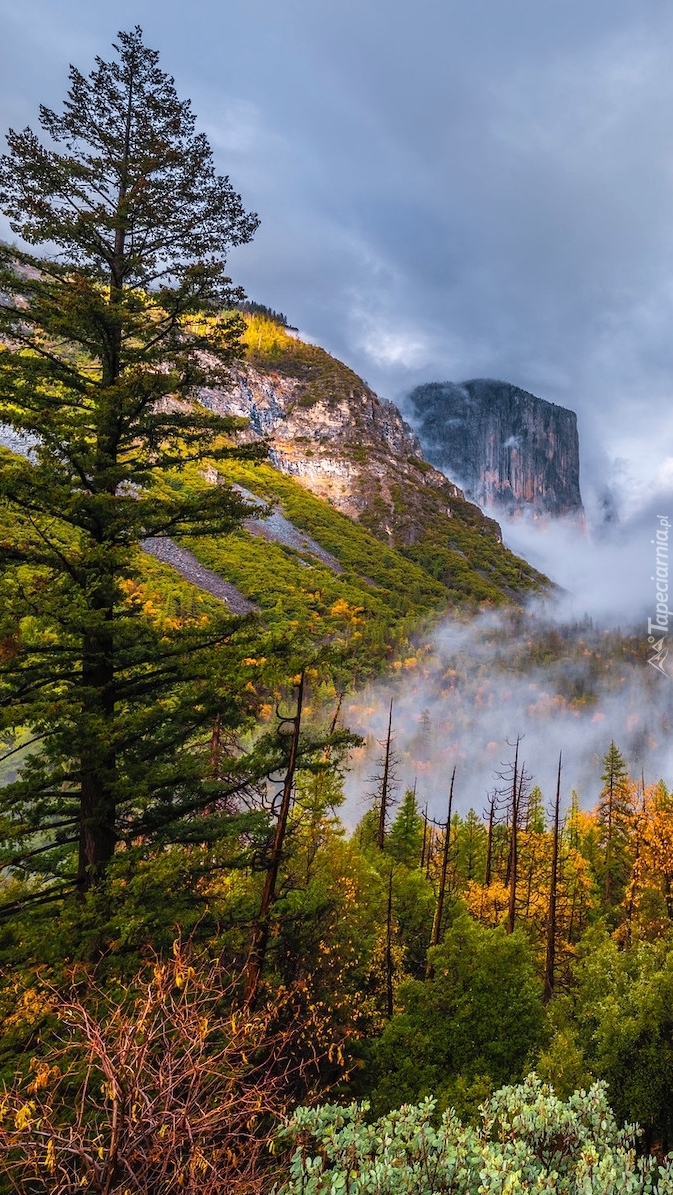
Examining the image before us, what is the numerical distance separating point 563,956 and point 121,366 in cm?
3542

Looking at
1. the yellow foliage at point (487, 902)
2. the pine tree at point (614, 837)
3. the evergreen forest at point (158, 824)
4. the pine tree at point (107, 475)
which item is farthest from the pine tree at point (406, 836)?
the pine tree at point (107, 475)

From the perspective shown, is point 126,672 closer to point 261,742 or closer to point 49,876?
point 261,742

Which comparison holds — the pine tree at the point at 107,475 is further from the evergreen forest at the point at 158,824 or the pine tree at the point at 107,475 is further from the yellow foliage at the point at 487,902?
the yellow foliage at the point at 487,902

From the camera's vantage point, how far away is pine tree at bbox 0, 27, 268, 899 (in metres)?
8.73

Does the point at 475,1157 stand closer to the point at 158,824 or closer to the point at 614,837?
the point at 158,824

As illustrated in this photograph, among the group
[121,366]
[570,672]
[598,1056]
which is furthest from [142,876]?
[570,672]

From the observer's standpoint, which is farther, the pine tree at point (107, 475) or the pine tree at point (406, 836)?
the pine tree at point (406, 836)

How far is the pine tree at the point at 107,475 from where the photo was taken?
873 cm

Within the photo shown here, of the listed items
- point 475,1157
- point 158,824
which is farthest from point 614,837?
point 475,1157

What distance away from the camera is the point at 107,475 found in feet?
30.9

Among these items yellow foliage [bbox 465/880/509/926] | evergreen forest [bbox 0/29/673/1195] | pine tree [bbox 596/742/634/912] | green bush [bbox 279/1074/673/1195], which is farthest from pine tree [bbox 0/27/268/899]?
pine tree [bbox 596/742/634/912]

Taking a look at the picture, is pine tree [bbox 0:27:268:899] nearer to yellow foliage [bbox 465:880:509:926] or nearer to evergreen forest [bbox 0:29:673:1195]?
evergreen forest [bbox 0:29:673:1195]

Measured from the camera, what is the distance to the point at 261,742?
10641mm

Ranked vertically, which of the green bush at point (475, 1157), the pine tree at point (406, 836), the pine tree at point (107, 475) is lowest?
the pine tree at point (406, 836)
